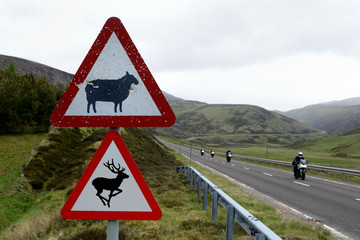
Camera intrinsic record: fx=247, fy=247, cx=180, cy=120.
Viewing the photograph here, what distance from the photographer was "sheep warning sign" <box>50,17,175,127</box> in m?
2.33

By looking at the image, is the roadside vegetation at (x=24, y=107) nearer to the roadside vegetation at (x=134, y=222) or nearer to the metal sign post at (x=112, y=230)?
the roadside vegetation at (x=134, y=222)

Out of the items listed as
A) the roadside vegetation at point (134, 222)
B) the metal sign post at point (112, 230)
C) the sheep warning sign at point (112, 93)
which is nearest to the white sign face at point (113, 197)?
the metal sign post at point (112, 230)

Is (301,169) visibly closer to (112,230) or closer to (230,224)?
(230,224)

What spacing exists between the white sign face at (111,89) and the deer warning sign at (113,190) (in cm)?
26

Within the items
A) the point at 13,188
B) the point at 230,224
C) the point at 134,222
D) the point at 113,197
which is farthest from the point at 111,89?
the point at 13,188

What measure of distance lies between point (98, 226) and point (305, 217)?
260 inches

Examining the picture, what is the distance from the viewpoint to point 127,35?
254cm

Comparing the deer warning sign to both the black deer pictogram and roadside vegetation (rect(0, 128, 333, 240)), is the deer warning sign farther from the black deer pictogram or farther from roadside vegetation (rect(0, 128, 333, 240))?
roadside vegetation (rect(0, 128, 333, 240))

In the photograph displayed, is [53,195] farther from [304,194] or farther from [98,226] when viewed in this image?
[304,194]

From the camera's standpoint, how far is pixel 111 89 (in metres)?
2.35

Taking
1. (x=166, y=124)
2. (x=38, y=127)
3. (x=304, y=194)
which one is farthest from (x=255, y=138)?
(x=166, y=124)

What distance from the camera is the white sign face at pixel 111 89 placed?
2.33 metres

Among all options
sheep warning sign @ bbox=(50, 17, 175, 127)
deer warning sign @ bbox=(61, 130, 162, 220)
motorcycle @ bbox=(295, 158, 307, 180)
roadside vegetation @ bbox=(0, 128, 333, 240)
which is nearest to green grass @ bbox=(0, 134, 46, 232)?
roadside vegetation @ bbox=(0, 128, 333, 240)

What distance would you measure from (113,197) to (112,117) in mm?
735
